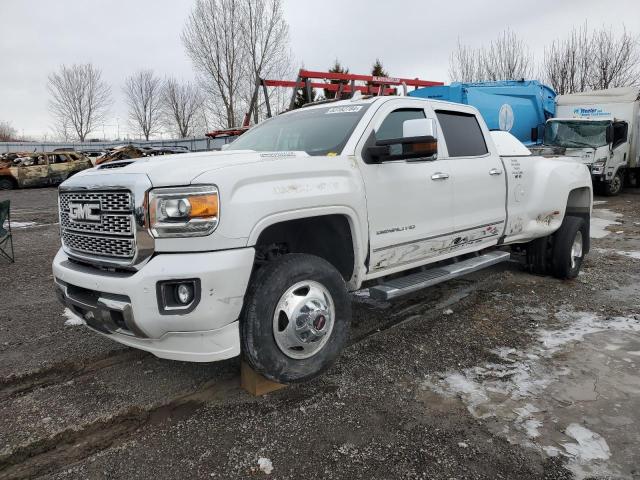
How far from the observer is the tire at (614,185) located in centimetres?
1566

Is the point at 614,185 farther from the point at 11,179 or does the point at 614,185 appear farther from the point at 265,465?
the point at 11,179

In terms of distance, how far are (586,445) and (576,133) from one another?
49.8 feet

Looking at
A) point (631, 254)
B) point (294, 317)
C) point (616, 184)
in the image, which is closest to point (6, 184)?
point (294, 317)

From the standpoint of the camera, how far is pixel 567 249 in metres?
5.45

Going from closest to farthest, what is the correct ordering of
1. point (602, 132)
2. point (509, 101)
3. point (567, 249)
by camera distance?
point (567, 249)
point (509, 101)
point (602, 132)

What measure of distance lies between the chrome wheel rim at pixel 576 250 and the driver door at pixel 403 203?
250 centimetres

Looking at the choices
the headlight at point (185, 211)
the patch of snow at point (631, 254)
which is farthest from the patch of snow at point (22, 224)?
the patch of snow at point (631, 254)

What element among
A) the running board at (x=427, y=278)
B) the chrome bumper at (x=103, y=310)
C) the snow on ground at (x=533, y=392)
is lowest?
the snow on ground at (x=533, y=392)

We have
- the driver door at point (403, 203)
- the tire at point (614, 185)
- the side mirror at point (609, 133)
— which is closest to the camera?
the driver door at point (403, 203)

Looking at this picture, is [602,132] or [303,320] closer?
[303,320]

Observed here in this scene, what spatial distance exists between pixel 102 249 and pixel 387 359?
2.13 m

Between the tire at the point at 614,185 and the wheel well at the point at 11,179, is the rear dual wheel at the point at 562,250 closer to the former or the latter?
the tire at the point at 614,185

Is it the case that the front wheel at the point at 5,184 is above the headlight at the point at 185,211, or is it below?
above

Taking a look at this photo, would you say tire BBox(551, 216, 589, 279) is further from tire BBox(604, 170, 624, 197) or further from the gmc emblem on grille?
tire BBox(604, 170, 624, 197)
